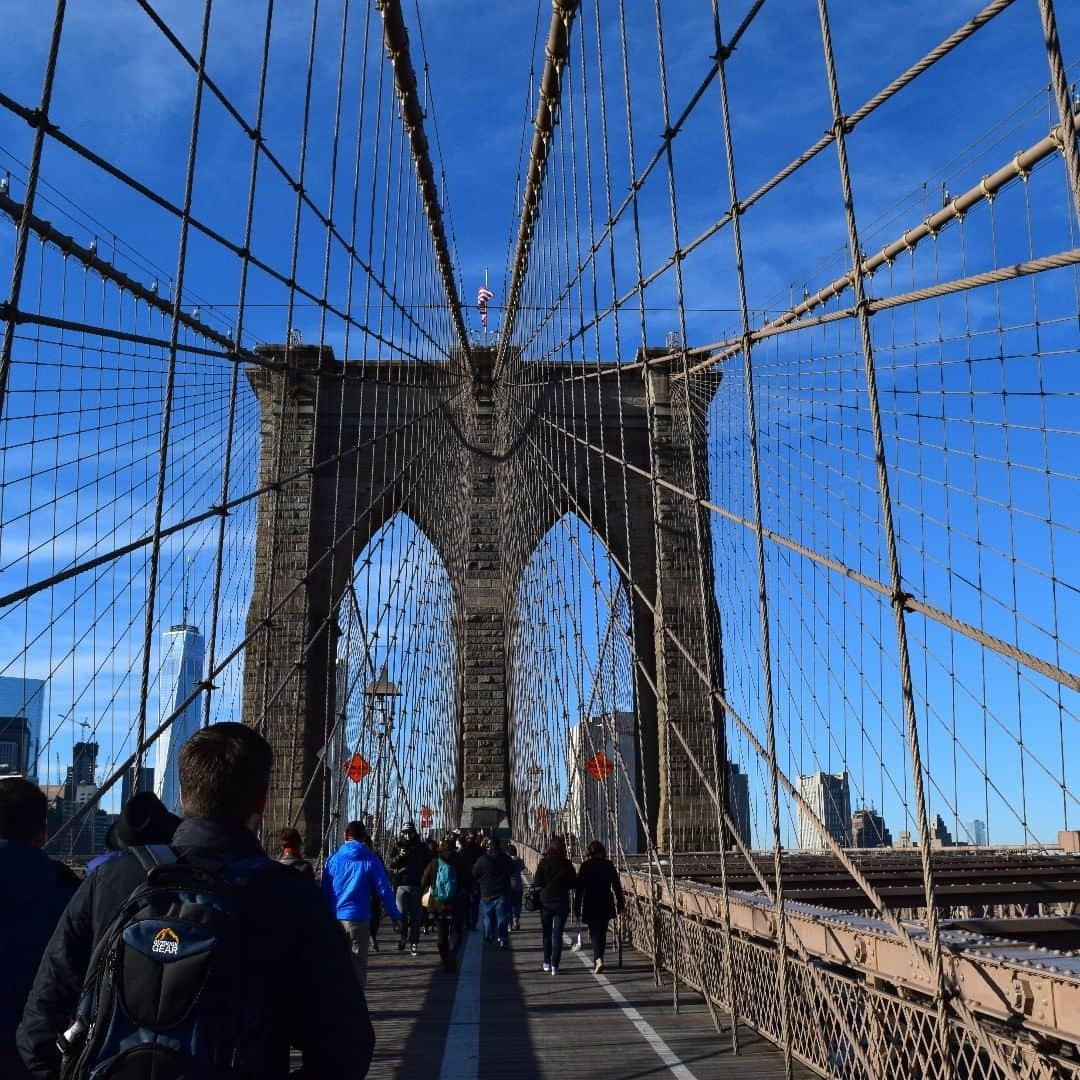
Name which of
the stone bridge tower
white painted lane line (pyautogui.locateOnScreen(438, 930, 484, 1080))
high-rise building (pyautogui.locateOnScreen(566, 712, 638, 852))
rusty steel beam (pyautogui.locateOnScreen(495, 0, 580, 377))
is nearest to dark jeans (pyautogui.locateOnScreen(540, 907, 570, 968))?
white painted lane line (pyautogui.locateOnScreen(438, 930, 484, 1080))

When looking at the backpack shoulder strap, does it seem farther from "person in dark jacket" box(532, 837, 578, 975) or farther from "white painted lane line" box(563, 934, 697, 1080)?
"person in dark jacket" box(532, 837, 578, 975)

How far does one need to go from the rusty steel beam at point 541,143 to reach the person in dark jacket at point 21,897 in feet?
30.1

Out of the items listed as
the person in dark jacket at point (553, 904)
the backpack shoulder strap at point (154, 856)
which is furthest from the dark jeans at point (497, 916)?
the backpack shoulder strap at point (154, 856)

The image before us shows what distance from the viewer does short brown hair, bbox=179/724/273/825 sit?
4.81 ft

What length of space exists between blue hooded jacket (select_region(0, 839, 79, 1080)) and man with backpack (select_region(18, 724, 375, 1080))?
2.14 feet

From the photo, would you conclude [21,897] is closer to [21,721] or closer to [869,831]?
[21,721]

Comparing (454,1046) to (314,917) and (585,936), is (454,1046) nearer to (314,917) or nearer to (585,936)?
(314,917)

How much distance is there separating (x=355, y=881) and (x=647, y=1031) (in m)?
1.52

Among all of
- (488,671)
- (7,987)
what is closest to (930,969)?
(7,987)

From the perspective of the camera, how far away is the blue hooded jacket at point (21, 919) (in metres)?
2.00

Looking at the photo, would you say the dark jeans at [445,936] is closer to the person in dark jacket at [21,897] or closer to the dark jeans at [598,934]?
the dark jeans at [598,934]

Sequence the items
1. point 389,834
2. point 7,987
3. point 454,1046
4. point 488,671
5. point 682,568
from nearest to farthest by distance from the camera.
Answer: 1. point 7,987
2. point 454,1046
3. point 389,834
4. point 682,568
5. point 488,671

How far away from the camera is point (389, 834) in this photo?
15406 mm

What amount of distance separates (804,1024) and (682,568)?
16365 mm
